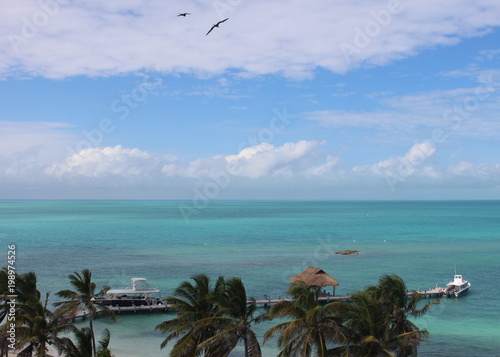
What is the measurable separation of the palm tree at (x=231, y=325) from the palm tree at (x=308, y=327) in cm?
111

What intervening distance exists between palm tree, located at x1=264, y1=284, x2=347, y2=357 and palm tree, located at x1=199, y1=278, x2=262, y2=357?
1108mm

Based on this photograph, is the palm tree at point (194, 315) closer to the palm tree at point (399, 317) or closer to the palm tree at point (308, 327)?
the palm tree at point (308, 327)

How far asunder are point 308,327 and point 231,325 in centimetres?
349

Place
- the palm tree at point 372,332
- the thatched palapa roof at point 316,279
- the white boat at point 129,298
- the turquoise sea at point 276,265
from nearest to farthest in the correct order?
the palm tree at point 372,332 → the turquoise sea at point 276,265 → the white boat at point 129,298 → the thatched palapa roof at point 316,279

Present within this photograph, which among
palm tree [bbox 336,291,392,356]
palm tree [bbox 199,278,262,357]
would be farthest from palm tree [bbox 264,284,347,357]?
palm tree [bbox 199,278,262,357]

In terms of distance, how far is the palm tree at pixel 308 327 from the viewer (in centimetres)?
2056

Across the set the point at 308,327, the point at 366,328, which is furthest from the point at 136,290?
the point at 366,328

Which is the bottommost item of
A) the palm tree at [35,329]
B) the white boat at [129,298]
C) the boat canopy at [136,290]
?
the white boat at [129,298]

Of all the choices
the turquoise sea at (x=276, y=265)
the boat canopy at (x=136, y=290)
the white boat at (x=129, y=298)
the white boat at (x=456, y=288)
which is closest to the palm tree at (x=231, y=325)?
the turquoise sea at (x=276, y=265)

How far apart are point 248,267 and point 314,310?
51355mm

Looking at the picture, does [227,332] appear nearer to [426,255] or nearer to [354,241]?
[426,255]

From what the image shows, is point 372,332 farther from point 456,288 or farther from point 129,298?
point 456,288

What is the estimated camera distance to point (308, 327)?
20922 millimetres

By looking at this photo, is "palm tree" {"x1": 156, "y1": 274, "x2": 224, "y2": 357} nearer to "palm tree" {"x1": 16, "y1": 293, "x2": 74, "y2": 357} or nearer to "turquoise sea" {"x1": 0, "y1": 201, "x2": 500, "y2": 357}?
"palm tree" {"x1": 16, "y1": 293, "x2": 74, "y2": 357}
